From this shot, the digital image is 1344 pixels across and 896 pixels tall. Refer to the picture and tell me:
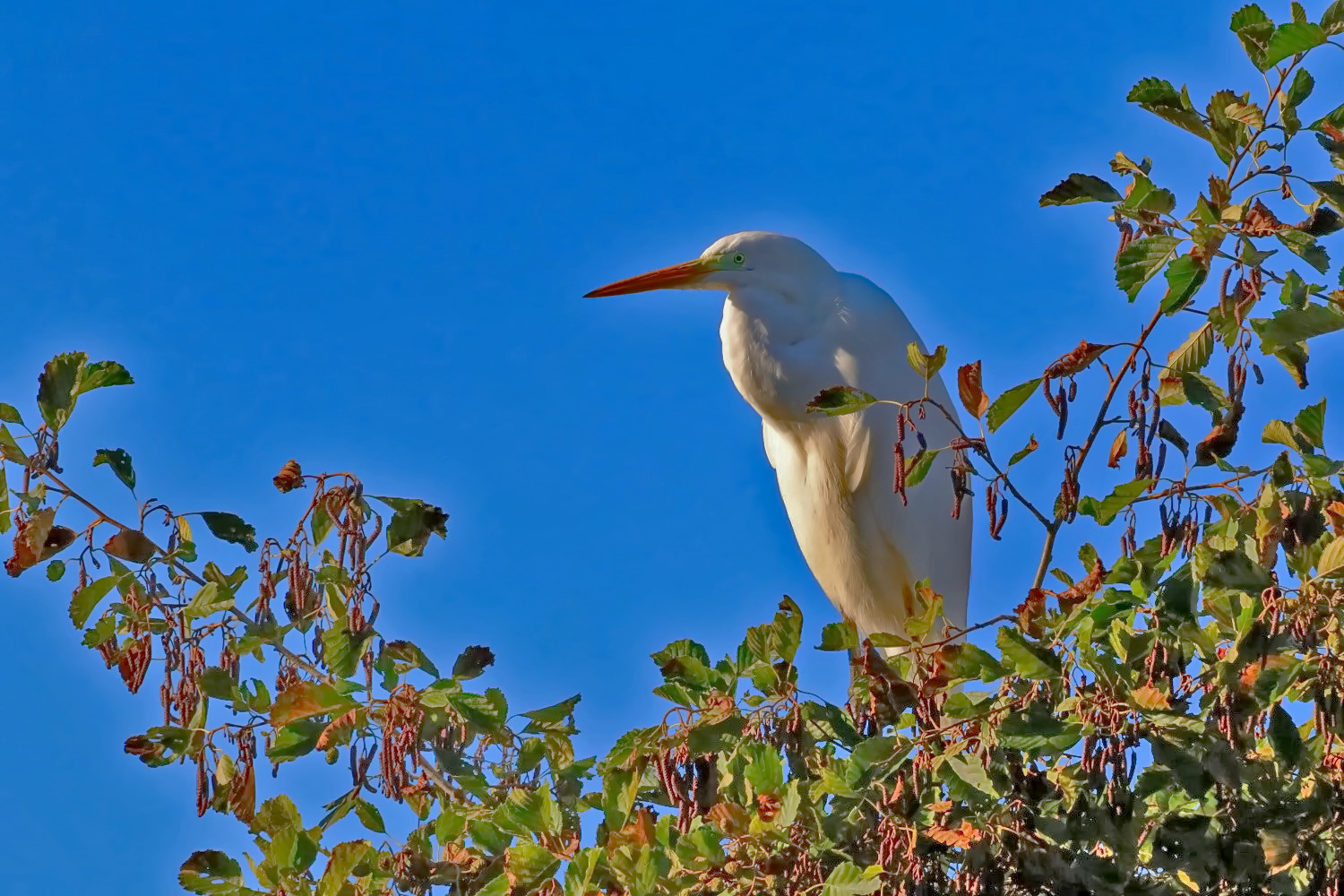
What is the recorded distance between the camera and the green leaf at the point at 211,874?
2.66 metres

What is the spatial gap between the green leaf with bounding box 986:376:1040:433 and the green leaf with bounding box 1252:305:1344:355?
299mm

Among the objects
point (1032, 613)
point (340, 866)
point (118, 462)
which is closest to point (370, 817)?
→ point (340, 866)

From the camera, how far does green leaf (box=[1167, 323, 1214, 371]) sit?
92.4 inches

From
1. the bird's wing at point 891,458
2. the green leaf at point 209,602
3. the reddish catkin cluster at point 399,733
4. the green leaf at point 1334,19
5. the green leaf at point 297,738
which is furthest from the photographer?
the bird's wing at point 891,458

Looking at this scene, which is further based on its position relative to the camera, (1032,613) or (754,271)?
(754,271)

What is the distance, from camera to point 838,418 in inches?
Result: 194

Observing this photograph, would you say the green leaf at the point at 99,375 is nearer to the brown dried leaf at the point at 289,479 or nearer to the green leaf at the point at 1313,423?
the brown dried leaf at the point at 289,479

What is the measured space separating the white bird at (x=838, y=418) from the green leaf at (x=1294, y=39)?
2500 millimetres

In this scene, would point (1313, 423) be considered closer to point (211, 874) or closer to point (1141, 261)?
point (1141, 261)

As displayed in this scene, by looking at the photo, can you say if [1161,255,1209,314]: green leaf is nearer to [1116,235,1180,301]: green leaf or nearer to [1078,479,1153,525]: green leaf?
[1116,235,1180,301]: green leaf

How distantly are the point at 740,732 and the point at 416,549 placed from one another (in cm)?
61

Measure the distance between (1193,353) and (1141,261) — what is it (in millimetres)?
243

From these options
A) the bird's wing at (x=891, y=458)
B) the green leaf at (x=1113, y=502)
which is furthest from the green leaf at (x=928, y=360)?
the bird's wing at (x=891, y=458)

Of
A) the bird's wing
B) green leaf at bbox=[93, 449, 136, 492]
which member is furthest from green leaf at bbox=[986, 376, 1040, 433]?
the bird's wing
